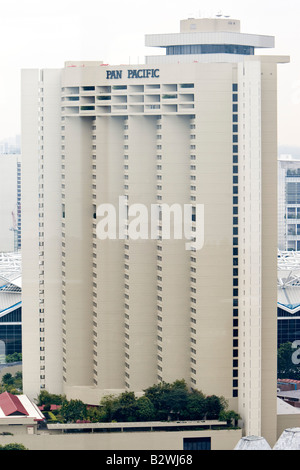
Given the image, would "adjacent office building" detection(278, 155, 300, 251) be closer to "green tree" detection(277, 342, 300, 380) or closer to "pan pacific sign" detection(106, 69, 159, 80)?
"green tree" detection(277, 342, 300, 380)

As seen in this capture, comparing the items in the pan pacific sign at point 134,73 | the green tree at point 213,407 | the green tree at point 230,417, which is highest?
the pan pacific sign at point 134,73

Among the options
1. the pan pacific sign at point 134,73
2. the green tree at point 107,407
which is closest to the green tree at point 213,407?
the green tree at point 107,407

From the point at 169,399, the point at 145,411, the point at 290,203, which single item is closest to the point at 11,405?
the point at 145,411

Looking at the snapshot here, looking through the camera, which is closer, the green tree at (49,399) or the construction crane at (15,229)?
the green tree at (49,399)

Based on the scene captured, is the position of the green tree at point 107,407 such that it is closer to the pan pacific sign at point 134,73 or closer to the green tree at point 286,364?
the green tree at point 286,364

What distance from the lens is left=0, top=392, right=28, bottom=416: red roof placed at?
639 cm

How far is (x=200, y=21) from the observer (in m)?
6.74

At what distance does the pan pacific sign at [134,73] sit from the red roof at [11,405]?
2.07 m

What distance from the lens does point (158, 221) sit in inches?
261

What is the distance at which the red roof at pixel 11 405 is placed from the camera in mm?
6391

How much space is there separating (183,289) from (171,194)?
1.93 ft

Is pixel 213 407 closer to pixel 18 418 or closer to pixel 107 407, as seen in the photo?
pixel 107 407
